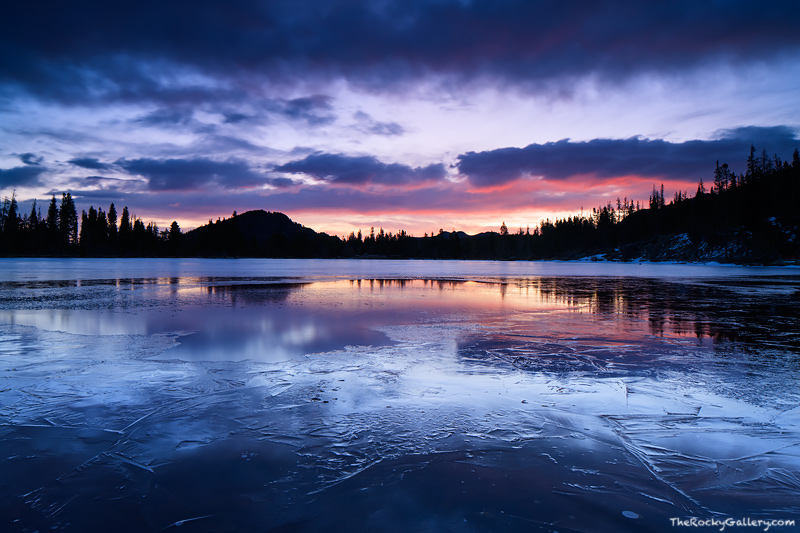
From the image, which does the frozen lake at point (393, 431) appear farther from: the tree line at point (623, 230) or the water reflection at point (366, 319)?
the tree line at point (623, 230)

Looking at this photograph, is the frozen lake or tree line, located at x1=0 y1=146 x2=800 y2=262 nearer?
the frozen lake

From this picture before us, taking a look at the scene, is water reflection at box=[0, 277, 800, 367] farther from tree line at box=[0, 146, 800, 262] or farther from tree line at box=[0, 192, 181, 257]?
tree line at box=[0, 192, 181, 257]

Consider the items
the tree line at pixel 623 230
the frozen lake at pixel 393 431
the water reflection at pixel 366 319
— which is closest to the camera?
the frozen lake at pixel 393 431

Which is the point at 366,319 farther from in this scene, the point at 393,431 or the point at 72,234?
the point at 72,234

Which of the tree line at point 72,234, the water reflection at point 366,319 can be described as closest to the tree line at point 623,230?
the tree line at point 72,234

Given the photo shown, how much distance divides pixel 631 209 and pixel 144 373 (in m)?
196

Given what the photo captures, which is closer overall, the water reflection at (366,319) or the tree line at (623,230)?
the water reflection at (366,319)

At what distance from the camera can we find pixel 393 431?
4.64 m

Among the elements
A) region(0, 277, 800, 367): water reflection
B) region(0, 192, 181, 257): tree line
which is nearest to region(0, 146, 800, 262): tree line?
region(0, 192, 181, 257): tree line

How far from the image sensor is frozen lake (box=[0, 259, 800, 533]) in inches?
127

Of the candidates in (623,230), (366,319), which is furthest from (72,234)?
(623,230)

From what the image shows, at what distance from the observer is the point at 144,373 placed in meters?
6.84

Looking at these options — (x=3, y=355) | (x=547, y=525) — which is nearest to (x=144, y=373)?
(x=3, y=355)

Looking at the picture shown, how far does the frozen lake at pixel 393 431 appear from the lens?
3.23 m
